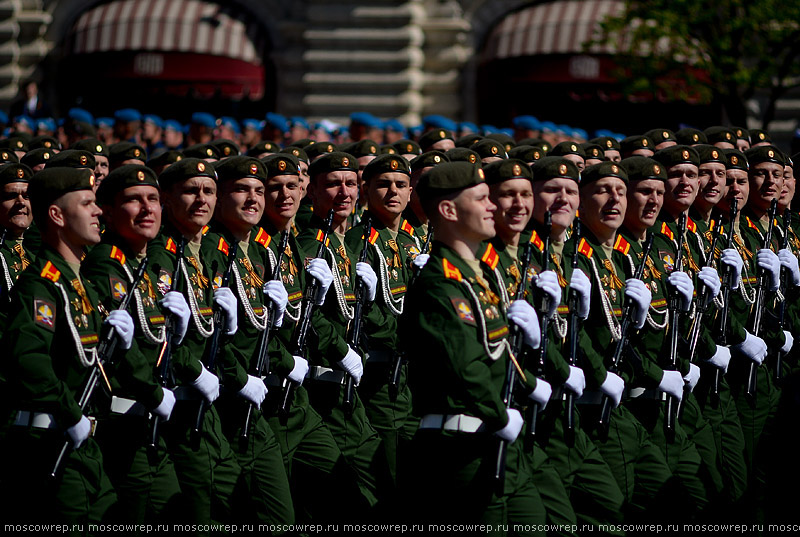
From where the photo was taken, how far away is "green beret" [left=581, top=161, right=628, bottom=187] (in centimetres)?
695

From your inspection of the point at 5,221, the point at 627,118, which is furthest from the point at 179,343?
the point at 627,118

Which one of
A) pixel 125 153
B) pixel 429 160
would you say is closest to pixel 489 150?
pixel 429 160

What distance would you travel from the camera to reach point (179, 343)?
625 centimetres

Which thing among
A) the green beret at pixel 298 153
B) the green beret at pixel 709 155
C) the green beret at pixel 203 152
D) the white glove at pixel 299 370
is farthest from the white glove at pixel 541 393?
the green beret at pixel 203 152

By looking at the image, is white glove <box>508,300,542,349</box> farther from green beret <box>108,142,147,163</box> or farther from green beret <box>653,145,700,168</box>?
green beret <box>108,142,147,163</box>

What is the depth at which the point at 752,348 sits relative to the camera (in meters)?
7.70

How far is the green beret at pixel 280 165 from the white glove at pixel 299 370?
1196mm

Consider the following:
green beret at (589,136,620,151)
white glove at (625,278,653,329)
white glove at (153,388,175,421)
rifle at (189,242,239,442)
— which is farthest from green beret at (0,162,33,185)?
green beret at (589,136,620,151)

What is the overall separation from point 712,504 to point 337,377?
2202 millimetres

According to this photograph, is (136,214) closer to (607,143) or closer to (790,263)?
(790,263)

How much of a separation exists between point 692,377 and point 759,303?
113cm

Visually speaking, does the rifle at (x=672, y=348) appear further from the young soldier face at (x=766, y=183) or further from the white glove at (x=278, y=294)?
the white glove at (x=278, y=294)

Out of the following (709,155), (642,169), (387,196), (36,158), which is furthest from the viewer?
(36,158)

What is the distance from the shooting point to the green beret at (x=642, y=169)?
23.9 feet
